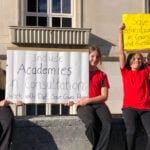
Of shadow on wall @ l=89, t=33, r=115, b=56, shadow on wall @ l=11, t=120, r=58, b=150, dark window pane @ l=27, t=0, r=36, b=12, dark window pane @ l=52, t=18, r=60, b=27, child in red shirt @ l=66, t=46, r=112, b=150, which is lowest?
shadow on wall @ l=11, t=120, r=58, b=150

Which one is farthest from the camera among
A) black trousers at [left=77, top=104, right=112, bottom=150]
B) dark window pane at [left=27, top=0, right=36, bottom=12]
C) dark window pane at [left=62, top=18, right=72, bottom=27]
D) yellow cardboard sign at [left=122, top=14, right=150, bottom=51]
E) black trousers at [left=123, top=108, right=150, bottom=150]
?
dark window pane at [left=62, top=18, right=72, bottom=27]

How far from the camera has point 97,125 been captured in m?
6.09

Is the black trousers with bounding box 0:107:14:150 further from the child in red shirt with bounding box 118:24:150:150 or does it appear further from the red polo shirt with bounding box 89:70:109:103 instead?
the child in red shirt with bounding box 118:24:150:150

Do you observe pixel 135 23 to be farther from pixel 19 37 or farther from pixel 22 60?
pixel 19 37

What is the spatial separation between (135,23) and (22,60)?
1.73 m

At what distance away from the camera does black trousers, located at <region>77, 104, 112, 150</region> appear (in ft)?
19.7

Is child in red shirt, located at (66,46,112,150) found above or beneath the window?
beneath

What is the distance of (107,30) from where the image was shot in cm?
1717

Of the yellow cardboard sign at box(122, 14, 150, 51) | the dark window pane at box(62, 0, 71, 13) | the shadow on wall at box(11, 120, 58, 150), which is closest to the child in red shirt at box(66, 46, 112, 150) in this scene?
the shadow on wall at box(11, 120, 58, 150)

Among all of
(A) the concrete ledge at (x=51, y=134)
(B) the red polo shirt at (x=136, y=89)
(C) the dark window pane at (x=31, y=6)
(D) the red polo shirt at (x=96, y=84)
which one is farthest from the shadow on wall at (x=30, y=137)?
(C) the dark window pane at (x=31, y=6)

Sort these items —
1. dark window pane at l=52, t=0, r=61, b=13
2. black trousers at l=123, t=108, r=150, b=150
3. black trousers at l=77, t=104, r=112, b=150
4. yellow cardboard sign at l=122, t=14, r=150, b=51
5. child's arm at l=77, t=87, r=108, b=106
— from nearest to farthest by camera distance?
black trousers at l=77, t=104, r=112, b=150, black trousers at l=123, t=108, r=150, b=150, child's arm at l=77, t=87, r=108, b=106, yellow cardboard sign at l=122, t=14, r=150, b=51, dark window pane at l=52, t=0, r=61, b=13

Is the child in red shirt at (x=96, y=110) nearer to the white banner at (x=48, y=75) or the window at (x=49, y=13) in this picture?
the white banner at (x=48, y=75)

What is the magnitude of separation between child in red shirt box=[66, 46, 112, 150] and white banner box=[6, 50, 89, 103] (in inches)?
3.6

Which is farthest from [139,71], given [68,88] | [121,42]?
[68,88]
